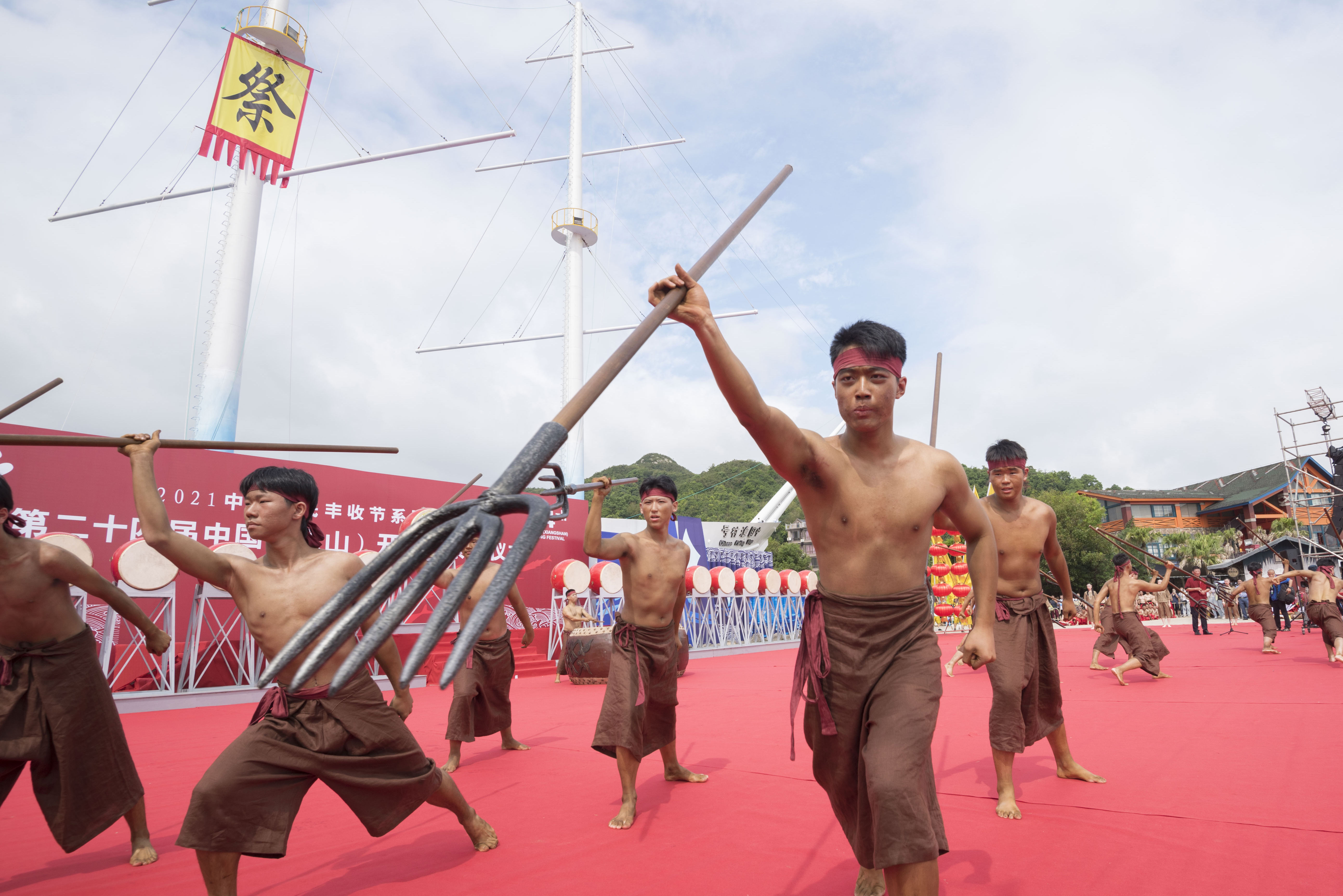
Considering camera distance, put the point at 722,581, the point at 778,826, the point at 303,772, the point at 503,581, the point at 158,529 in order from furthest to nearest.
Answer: the point at 722,581 < the point at 778,826 < the point at 303,772 < the point at 158,529 < the point at 503,581

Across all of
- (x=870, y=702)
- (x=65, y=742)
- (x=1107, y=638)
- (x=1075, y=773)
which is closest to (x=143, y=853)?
(x=65, y=742)

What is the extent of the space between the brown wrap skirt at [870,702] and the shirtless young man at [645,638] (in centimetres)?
177

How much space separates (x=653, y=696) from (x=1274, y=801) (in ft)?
10.3

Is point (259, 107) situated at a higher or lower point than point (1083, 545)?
higher

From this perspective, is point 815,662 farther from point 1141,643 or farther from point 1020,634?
point 1141,643

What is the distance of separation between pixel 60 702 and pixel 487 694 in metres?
2.96

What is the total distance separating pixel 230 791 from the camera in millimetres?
2607

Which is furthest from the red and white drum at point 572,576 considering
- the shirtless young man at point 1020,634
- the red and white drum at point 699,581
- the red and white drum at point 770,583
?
the shirtless young man at point 1020,634

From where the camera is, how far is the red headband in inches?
98.7

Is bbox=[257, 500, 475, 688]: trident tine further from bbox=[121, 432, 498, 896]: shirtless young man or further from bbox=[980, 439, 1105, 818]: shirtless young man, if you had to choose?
bbox=[980, 439, 1105, 818]: shirtless young man

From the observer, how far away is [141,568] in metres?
8.38

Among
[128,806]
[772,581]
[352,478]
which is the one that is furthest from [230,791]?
[772,581]

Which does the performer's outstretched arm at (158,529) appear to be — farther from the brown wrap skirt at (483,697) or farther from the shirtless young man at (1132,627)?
the shirtless young man at (1132,627)

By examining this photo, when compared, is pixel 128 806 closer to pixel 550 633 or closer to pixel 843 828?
pixel 843 828
